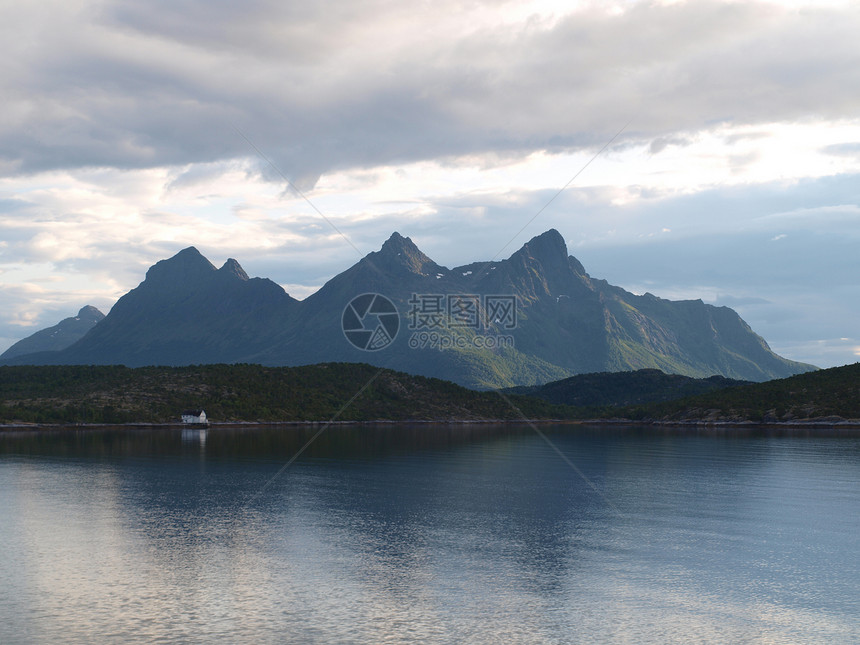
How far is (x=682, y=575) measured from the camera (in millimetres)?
37062

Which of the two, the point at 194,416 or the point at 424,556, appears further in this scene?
the point at 194,416

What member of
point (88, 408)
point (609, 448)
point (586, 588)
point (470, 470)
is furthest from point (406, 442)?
point (586, 588)

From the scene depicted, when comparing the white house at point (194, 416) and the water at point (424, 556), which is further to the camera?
the white house at point (194, 416)

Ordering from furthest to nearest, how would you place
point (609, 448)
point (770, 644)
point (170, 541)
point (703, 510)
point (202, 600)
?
point (609, 448)
point (703, 510)
point (170, 541)
point (202, 600)
point (770, 644)

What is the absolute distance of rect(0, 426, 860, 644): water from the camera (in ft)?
95.3

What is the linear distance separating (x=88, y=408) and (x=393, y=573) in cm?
17760

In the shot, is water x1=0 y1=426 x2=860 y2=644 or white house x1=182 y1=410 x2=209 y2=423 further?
white house x1=182 y1=410 x2=209 y2=423

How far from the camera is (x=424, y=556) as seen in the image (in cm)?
4056

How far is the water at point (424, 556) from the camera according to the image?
95.3ft

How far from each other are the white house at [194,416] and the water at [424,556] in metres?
107

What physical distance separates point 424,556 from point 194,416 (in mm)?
164609

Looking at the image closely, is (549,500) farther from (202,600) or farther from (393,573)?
(202,600)

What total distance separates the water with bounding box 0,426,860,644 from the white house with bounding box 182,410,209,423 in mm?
106899

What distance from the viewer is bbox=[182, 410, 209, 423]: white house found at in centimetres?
19050
